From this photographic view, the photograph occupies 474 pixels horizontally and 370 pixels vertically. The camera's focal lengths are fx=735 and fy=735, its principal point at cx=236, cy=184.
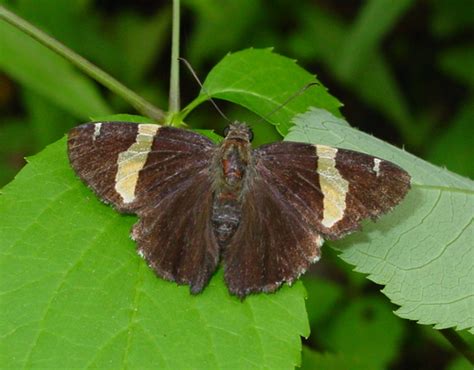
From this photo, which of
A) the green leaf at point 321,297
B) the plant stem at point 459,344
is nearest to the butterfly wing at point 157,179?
the plant stem at point 459,344

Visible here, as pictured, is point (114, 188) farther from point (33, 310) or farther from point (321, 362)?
point (321, 362)

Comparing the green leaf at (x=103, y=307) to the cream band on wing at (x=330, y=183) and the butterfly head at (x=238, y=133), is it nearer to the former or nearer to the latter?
the cream band on wing at (x=330, y=183)

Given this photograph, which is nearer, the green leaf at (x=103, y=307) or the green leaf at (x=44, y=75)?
the green leaf at (x=103, y=307)

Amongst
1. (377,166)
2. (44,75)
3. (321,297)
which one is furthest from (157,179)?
(321,297)

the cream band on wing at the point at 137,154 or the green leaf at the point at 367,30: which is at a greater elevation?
the cream band on wing at the point at 137,154

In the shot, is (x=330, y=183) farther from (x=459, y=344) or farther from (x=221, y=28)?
(x=221, y=28)

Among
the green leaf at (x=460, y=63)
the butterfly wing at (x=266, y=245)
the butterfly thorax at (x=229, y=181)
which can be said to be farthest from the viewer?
the green leaf at (x=460, y=63)

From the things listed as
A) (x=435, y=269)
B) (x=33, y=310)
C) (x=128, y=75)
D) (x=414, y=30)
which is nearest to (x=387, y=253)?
(x=435, y=269)
